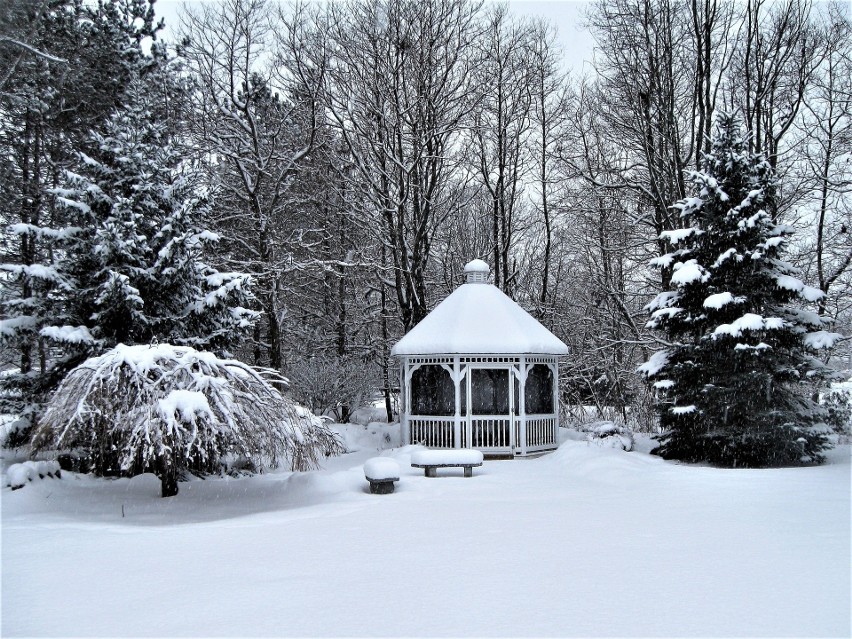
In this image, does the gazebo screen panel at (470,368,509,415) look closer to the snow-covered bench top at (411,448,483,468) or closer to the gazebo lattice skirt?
the gazebo lattice skirt

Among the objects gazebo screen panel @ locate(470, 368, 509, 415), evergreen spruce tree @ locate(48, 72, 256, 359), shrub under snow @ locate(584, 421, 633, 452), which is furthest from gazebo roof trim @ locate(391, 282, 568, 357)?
evergreen spruce tree @ locate(48, 72, 256, 359)

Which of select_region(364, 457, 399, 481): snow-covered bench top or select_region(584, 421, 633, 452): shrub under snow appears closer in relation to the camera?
select_region(364, 457, 399, 481): snow-covered bench top

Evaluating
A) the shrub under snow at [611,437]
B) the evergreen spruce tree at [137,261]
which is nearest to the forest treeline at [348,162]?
the evergreen spruce tree at [137,261]

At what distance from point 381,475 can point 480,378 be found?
20.2 feet

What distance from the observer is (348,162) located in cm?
2309

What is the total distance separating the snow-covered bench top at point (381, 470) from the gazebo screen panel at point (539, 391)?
570cm

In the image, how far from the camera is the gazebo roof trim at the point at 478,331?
48.7 feet

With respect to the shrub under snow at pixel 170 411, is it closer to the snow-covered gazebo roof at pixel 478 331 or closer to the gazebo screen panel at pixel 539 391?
the snow-covered gazebo roof at pixel 478 331

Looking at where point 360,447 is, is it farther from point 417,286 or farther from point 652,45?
point 652,45

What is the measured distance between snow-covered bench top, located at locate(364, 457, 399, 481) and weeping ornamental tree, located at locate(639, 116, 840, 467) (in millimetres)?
5451

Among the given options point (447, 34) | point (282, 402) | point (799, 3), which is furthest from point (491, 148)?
point (282, 402)

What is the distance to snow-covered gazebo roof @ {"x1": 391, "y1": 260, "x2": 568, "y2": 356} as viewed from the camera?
14852mm

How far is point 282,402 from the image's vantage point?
33.6 feet

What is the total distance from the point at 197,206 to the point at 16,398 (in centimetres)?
485
